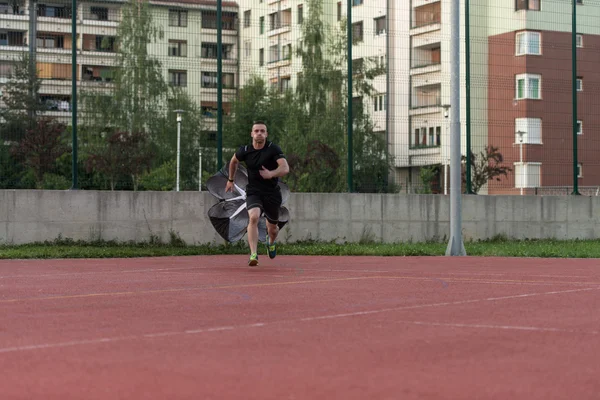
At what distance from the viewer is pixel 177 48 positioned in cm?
2008

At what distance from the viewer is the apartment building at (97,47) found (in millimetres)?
19422

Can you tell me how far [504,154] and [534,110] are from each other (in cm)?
A: 150

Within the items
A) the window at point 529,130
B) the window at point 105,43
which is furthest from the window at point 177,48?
the window at point 529,130


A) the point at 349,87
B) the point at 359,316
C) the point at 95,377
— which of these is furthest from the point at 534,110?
the point at 95,377

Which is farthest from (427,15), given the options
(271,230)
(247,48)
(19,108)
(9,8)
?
(271,230)

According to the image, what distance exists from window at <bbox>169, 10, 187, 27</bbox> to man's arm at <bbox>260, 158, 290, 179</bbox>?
24.1 ft

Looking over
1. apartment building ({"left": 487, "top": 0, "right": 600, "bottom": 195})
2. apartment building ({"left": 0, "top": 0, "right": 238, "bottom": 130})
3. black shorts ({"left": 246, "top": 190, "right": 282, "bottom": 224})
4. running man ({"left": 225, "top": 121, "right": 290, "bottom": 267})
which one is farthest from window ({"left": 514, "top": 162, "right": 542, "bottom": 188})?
running man ({"left": 225, "top": 121, "right": 290, "bottom": 267})

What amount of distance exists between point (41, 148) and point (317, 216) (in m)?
5.41

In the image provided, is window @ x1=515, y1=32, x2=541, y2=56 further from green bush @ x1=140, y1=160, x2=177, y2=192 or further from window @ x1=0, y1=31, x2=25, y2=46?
window @ x1=0, y1=31, x2=25, y2=46

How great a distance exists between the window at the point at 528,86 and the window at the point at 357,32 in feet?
10.8

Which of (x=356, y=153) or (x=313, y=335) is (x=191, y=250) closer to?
(x=356, y=153)

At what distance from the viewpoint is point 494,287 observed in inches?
405

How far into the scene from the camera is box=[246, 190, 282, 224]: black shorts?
547 inches

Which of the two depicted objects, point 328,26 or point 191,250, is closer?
point 191,250
